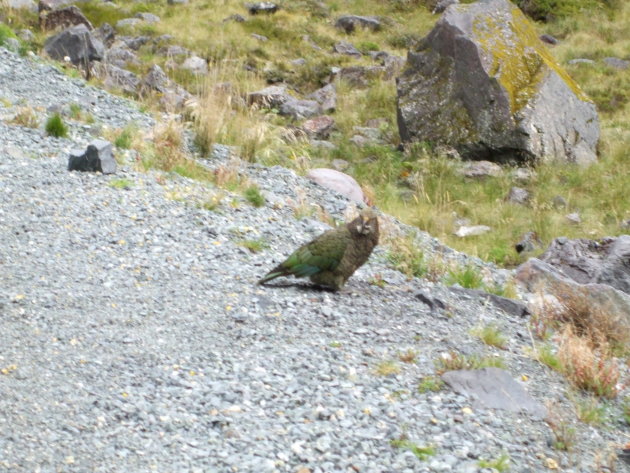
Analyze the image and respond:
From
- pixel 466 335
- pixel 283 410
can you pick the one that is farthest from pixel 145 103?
pixel 283 410

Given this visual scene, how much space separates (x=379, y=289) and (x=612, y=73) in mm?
16347

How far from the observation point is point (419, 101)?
1426 centimetres

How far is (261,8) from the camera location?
→ 87.9ft

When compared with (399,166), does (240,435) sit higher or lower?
higher

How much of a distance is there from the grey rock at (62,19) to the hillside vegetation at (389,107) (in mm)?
474

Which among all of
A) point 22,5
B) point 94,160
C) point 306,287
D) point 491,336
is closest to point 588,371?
point 491,336

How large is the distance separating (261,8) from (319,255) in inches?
883

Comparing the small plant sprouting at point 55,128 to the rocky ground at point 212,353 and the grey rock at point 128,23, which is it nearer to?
the rocky ground at point 212,353

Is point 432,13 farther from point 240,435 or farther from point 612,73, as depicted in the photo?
point 240,435

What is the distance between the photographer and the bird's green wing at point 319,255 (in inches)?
223

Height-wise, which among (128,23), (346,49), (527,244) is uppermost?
(527,244)

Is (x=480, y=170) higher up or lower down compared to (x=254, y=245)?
lower down

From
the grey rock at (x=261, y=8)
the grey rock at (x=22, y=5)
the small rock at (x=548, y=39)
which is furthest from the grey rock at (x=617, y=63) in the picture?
the grey rock at (x=22, y=5)

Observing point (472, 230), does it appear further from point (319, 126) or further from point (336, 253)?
point (319, 126)
